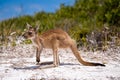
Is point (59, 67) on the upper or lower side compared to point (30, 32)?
lower

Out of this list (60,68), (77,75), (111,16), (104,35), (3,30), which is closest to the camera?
(77,75)

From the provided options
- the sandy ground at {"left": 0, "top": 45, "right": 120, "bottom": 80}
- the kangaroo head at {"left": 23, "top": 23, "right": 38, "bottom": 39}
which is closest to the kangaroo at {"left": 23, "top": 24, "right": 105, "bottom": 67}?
the kangaroo head at {"left": 23, "top": 23, "right": 38, "bottom": 39}

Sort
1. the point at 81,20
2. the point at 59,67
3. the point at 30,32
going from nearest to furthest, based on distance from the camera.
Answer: the point at 59,67 < the point at 30,32 < the point at 81,20

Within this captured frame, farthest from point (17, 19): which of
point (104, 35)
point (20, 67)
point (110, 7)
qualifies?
point (20, 67)

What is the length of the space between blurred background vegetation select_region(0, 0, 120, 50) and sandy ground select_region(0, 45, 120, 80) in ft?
3.06

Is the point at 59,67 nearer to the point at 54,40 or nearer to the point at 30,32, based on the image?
the point at 54,40

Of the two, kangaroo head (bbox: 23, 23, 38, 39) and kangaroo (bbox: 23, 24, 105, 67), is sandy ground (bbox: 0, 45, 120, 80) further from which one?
kangaroo head (bbox: 23, 23, 38, 39)

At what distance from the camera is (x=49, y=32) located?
7707 mm

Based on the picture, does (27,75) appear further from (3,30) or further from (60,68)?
(3,30)

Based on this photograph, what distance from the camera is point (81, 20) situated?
16797 millimetres

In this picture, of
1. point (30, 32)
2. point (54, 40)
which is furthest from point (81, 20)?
point (54, 40)

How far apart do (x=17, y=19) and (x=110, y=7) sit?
231 inches

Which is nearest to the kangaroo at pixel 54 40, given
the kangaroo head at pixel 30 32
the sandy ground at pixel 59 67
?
the kangaroo head at pixel 30 32

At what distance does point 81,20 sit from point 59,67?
9.41 meters
